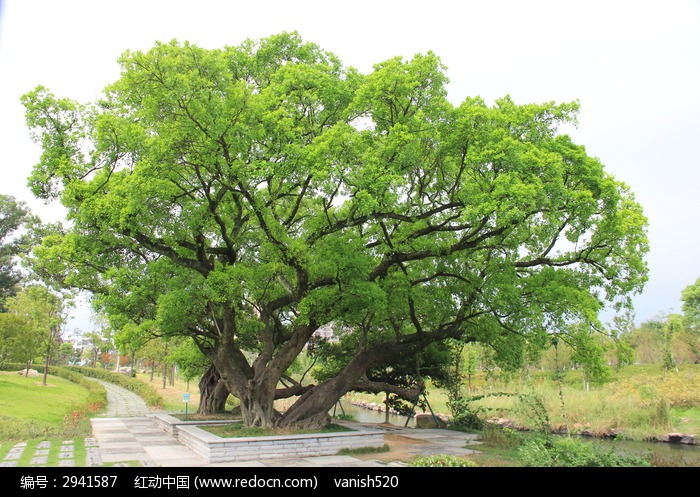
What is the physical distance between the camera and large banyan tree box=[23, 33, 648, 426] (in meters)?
10.4

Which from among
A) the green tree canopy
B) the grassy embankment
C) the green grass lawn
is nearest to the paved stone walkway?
the grassy embankment

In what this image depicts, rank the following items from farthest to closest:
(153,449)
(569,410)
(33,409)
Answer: (569,410), (33,409), (153,449)

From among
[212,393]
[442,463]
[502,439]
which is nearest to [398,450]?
[502,439]

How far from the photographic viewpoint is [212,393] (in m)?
18.4

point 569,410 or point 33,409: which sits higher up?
point 569,410

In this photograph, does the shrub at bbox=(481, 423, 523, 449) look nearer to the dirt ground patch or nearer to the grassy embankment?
the grassy embankment

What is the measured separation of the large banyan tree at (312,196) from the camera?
10445mm

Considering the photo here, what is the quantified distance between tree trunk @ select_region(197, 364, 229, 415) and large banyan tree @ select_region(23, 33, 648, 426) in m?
5.09

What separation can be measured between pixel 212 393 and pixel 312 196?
931cm

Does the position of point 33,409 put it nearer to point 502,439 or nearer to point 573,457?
point 502,439

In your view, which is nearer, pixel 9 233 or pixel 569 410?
pixel 569 410

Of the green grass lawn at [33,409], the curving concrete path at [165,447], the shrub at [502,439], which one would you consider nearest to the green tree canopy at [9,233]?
the green grass lawn at [33,409]

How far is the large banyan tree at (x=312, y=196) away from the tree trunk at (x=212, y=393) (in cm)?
509

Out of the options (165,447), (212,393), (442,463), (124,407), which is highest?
(212,393)
